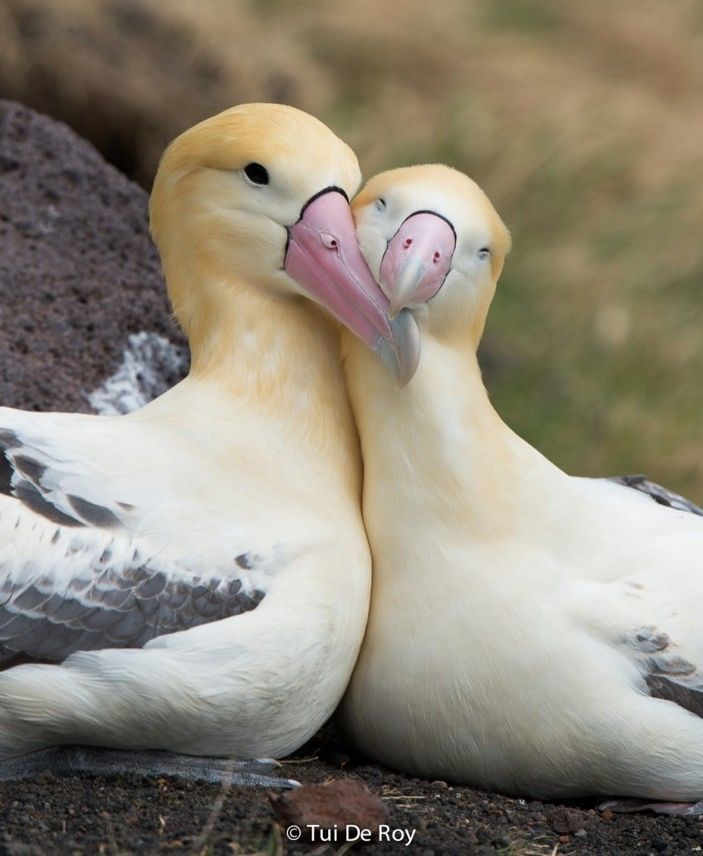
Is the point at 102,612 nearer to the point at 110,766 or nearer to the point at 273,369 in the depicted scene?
the point at 110,766

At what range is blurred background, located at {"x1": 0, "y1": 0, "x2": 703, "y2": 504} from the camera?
8.80 m

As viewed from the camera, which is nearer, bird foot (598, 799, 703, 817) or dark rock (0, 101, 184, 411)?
bird foot (598, 799, 703, 817)

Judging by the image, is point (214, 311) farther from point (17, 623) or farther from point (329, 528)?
point (17, 623)

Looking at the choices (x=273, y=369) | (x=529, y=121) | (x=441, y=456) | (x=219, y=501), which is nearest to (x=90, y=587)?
(x=219, y=501)

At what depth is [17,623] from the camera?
13.4ft

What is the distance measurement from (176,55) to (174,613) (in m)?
5.72

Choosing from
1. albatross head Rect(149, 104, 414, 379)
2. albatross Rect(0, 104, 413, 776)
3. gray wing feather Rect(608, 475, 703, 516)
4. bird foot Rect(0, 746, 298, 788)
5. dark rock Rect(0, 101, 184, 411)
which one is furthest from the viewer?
dark rock Rect(0, 101, 184, 411)

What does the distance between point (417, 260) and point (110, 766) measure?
1.62 meters

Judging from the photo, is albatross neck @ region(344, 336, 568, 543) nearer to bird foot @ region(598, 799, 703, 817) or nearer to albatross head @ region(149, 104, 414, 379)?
albatross head @ region(149, 104, 414, 379)

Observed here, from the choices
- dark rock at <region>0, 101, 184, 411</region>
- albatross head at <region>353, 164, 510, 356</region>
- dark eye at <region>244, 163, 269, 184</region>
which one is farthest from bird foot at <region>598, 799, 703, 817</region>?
dark rock at <region>0, 101, 184, 411</region>

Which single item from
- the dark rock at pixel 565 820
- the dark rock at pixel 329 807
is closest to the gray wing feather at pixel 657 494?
the dark rock at pixel 565 820

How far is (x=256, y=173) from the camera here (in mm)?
4676

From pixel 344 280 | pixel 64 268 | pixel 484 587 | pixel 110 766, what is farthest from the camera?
pixel 64 268

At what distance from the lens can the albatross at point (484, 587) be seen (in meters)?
4.25
